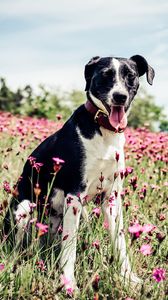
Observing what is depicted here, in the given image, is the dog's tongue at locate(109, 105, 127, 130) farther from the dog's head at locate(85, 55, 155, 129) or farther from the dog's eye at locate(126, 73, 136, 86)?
the dog's eye at locate(126, 73, 136, 86)

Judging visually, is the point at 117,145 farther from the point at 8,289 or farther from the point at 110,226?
the point at 8,289

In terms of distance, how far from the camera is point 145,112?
34.7 m

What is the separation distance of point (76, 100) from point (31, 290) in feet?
93.7

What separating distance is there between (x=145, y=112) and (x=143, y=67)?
30668mm

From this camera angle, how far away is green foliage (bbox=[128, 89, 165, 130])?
33.2 m

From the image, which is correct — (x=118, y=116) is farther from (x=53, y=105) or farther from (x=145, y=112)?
(x=145, y=112)

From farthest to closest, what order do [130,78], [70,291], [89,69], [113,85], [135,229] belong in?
[89,69] < [130,78] < [113,85] < [70,291] < [135,229]

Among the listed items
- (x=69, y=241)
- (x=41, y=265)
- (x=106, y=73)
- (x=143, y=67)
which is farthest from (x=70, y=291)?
(x=143, y=67)

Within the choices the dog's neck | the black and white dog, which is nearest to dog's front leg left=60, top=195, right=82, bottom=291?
the black and white dog

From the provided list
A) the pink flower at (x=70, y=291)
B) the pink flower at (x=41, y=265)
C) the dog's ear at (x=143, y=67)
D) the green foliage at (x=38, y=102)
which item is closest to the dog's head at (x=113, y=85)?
the dog's ear at (x=143, y=67)

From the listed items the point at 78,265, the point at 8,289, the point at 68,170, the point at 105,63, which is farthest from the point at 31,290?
the point at 105,63

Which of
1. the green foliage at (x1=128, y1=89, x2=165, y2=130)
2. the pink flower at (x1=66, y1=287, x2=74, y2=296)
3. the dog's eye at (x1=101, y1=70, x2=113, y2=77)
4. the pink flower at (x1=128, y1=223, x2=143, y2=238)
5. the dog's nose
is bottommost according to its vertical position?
the green foliage at (x1=128, y1=89, x2=165, y2=130)

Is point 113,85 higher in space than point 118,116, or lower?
higher

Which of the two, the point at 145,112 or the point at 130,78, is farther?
the point at 145,112
